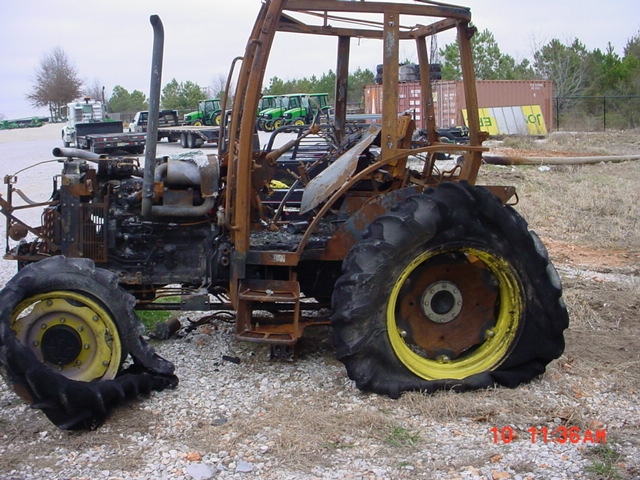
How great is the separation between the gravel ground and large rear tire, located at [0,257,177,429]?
208 millimetres

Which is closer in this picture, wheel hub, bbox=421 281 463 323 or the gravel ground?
the gravel ground

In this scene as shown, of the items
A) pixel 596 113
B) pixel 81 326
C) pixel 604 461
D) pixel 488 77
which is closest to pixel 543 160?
pixel 604 461

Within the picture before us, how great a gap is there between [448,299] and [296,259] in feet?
3.59

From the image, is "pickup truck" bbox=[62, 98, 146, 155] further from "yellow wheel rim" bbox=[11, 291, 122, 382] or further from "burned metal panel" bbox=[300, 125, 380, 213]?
"yellow wheel rim" bbox=[11, 291, 122, 382]

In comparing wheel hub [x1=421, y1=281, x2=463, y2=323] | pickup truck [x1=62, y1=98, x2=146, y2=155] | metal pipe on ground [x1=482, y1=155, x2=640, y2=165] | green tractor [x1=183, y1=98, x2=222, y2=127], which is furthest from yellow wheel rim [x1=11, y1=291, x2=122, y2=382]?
green tractor [x1=183, y1=98, x2=222, y2=127]

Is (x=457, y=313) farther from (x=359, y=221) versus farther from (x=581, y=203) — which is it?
(x=581, y=203)

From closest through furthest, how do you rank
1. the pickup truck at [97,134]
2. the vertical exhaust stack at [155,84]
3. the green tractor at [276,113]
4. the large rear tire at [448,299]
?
the large rear tire at [448,299] < the vertical exhaust stack at [155,84] < the pickup truck at [97,134] < the green tractor at [276,113]

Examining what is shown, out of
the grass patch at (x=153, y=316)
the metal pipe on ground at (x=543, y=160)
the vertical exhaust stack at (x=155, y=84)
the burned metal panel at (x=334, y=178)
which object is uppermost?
the vertical exhaust stack at (x=155, y=84)

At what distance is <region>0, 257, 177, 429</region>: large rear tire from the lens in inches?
173

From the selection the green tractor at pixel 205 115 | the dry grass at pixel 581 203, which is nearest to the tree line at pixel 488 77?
the green tractor at pixel 205 115

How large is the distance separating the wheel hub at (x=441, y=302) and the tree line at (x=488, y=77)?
28549 millimetres

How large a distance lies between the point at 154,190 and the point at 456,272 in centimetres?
226

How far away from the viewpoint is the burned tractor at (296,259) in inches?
180

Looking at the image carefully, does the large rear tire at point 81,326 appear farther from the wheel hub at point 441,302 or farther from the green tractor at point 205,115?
the green tractor at point 205,115
